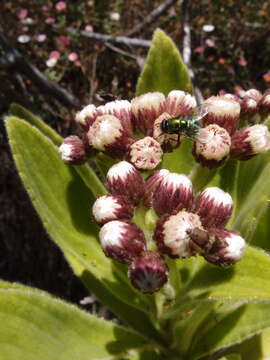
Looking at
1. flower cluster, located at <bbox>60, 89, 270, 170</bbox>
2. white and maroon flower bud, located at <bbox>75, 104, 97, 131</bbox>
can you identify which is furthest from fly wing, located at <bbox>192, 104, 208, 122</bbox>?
white and maroon flower bud, located at <bbox>75, 104, 97, 131</bbox>

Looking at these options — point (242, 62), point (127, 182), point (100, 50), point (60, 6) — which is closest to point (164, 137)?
point (127, 182)

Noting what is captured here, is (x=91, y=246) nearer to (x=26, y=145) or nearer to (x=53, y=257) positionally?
(x=26, y=145)

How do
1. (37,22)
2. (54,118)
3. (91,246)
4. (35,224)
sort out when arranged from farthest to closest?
(37,22)
(54,118)
(35,224)
(91,246)

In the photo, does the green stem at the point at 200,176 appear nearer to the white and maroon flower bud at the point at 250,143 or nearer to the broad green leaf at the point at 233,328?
the white and maroon flower bud at the point at 250,143

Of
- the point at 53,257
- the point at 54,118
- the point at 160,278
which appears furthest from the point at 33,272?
the point at 160,278

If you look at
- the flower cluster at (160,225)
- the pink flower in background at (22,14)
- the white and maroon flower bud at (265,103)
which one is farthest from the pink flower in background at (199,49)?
the flower cluster at (160,225)

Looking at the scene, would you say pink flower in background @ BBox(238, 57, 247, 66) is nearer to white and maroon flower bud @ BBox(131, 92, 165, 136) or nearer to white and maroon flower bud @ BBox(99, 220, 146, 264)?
white and maroon flower bud @ BBox(131, 92, 165, 136)
